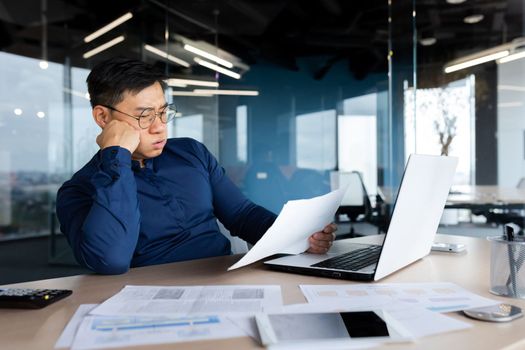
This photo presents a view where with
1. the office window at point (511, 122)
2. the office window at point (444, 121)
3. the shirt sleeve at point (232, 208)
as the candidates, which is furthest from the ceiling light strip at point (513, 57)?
the shirt sleeve at point (232, 208)

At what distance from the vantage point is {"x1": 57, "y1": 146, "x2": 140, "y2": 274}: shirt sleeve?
126 centimetres

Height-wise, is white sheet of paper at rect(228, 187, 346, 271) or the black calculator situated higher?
white sheet of paper at rect(228, 187, 346, 271)

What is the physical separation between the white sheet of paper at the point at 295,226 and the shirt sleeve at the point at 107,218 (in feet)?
1.07

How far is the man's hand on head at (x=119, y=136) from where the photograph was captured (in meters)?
1.46

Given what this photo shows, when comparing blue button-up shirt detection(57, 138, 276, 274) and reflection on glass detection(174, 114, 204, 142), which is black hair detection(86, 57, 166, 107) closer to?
blue button-up shirt detection(57, 138, 276, 274)

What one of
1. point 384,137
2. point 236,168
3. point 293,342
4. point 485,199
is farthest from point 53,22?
point 293,342

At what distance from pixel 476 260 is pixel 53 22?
5005 mm

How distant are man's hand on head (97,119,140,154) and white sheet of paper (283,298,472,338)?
0.82 meters

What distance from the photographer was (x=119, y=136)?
1473 millimetres

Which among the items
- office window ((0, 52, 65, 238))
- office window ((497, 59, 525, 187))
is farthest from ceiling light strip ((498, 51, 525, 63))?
office window ((0, 52, 65, 238))

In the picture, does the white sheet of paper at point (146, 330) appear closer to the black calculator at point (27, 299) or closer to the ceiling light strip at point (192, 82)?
the black calculator at point (27, 299)

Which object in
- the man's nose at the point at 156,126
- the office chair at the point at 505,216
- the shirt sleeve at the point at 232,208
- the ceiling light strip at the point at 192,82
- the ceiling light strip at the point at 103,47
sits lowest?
the office chair at the point at 505,216

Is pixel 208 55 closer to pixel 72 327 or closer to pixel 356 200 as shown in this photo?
pixel 356 200

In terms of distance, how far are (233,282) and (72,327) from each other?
16.7 inches
